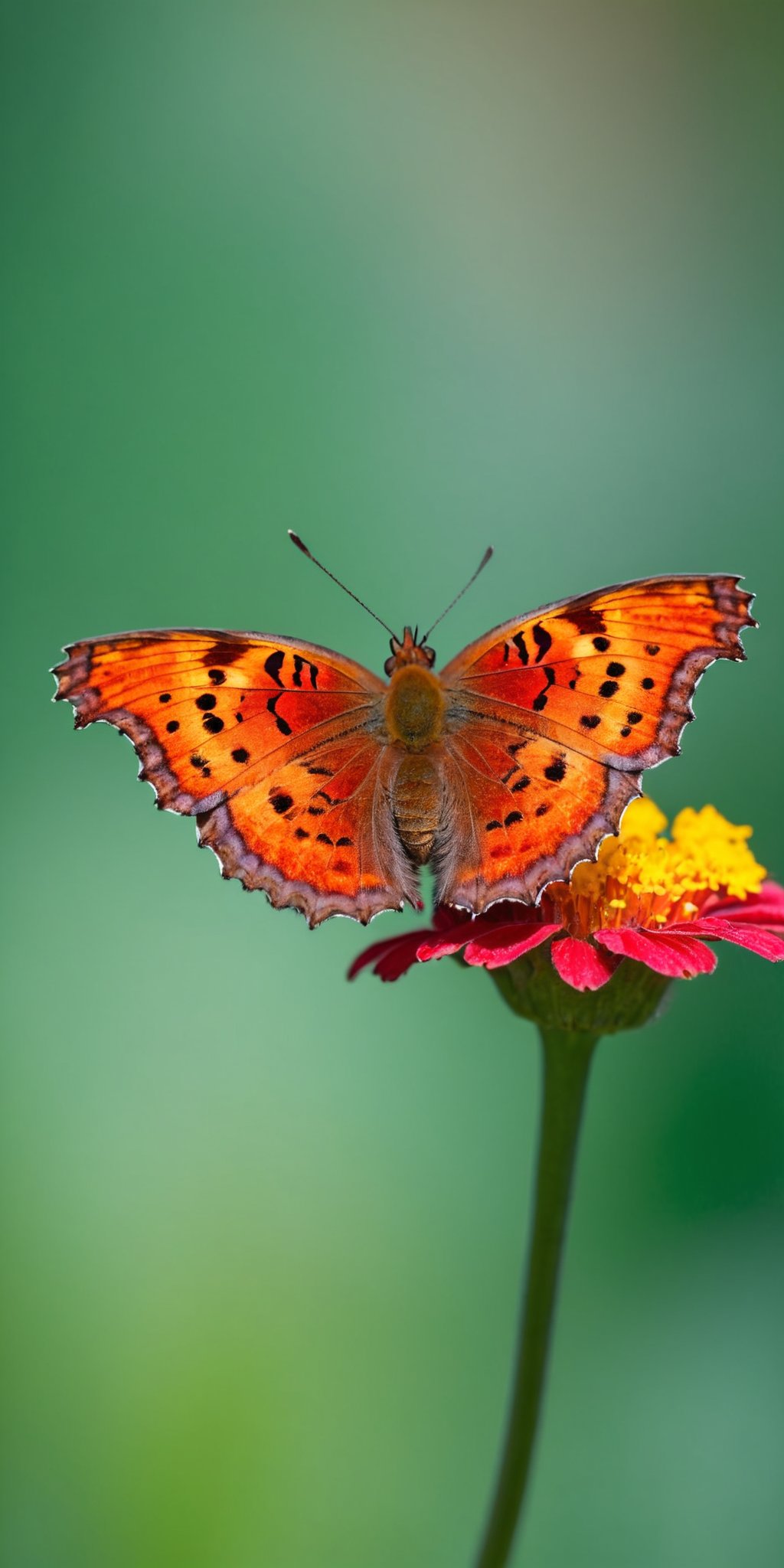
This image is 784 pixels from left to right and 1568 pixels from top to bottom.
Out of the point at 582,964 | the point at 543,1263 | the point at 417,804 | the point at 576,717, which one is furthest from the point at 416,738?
the point at 543,1263

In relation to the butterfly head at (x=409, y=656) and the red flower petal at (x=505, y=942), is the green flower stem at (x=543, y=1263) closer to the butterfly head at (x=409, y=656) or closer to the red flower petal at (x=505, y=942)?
the red flower petal at (x=505, y=942)

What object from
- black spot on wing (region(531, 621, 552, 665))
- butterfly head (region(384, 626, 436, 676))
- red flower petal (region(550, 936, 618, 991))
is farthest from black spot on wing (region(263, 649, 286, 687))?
red flower petal (region(550, 936, 618, 991))

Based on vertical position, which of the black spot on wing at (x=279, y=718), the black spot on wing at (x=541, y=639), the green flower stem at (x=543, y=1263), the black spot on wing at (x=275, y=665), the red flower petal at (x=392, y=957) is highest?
the black spot on wing at (x=541, y=639)

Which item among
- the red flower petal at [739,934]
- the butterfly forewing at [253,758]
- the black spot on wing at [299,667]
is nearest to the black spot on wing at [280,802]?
the butterfly forewing at [253,758]

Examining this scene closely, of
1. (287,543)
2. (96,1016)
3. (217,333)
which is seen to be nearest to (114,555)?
(287,543)

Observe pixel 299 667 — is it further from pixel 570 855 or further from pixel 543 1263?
pixel 543 1263

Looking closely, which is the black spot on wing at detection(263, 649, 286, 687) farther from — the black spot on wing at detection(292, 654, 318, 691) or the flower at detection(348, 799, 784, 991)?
the flower at detection(348, 799, 784, 991)
